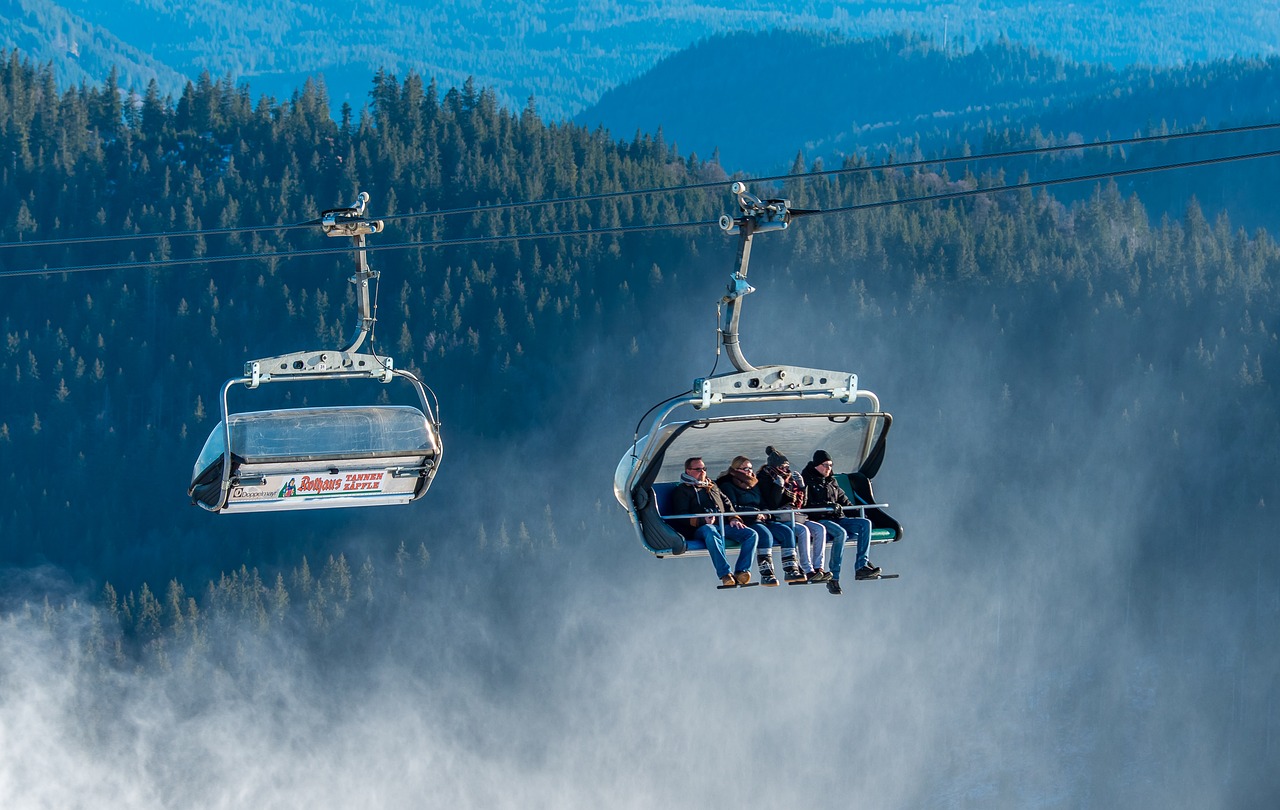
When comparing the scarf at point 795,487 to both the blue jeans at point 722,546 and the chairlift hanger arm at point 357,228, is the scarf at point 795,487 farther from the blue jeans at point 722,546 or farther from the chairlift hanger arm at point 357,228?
the chairlift hanger arm at point 357,228

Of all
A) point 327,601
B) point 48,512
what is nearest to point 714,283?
point 327,601

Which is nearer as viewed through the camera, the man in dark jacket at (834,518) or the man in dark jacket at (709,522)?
the man in dark jacket at (709,522)

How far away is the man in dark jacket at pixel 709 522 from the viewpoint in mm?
22652

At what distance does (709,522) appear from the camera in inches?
909

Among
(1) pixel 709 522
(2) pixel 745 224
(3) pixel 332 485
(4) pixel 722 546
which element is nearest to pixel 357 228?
(3) pixel 332 485

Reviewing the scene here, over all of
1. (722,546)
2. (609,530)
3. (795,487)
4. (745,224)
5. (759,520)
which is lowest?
(609,530)

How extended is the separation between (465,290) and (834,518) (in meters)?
121

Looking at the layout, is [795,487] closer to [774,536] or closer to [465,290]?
[774,536]

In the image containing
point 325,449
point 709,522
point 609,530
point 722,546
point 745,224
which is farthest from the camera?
point 609,530

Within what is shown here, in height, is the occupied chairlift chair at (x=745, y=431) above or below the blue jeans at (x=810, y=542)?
above

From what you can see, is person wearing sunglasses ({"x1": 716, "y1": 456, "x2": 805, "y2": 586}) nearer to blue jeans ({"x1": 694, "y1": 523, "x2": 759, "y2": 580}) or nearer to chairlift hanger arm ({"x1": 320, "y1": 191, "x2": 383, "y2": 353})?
blue jeans ({"x1": 694, "y1": 523, "x2": 759, "y2": 580})

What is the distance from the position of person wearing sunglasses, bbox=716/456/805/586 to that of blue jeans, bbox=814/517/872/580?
0.45m

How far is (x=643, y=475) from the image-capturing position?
911 inches

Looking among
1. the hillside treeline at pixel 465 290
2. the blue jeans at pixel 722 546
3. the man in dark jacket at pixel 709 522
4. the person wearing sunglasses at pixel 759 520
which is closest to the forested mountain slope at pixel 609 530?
the hillside treeline at pixel 465 290
